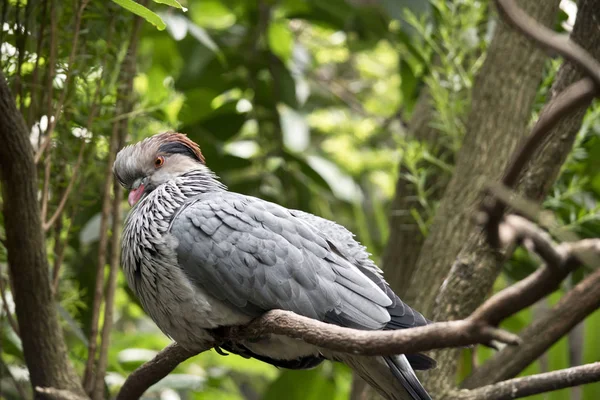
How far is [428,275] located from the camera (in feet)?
9.94

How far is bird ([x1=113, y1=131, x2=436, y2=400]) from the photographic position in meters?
2.20

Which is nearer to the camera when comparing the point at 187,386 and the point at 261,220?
the point at 261,220

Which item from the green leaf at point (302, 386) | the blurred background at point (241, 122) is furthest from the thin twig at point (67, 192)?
the green leaf at point (302, 386)

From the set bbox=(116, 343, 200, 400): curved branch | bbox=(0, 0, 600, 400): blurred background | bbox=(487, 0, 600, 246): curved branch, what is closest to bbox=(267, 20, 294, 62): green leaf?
bbox=(0, 0, 600, 400): blurred background

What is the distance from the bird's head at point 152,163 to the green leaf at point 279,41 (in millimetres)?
1557

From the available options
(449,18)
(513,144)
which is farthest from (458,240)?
Answer: (449,18)

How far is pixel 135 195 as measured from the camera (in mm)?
2650

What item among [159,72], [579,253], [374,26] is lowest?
[579,253]

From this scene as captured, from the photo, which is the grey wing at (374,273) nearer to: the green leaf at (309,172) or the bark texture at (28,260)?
the bark texture at (28,260)

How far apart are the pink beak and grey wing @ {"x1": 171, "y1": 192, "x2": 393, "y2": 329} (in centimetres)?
32

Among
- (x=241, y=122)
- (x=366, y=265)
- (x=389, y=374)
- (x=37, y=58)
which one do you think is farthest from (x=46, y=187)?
(x=241, y=122)

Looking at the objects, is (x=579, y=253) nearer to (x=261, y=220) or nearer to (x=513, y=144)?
(x=261, y=220)

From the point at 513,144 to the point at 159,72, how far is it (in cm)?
210

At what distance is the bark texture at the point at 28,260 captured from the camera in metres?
2.22
